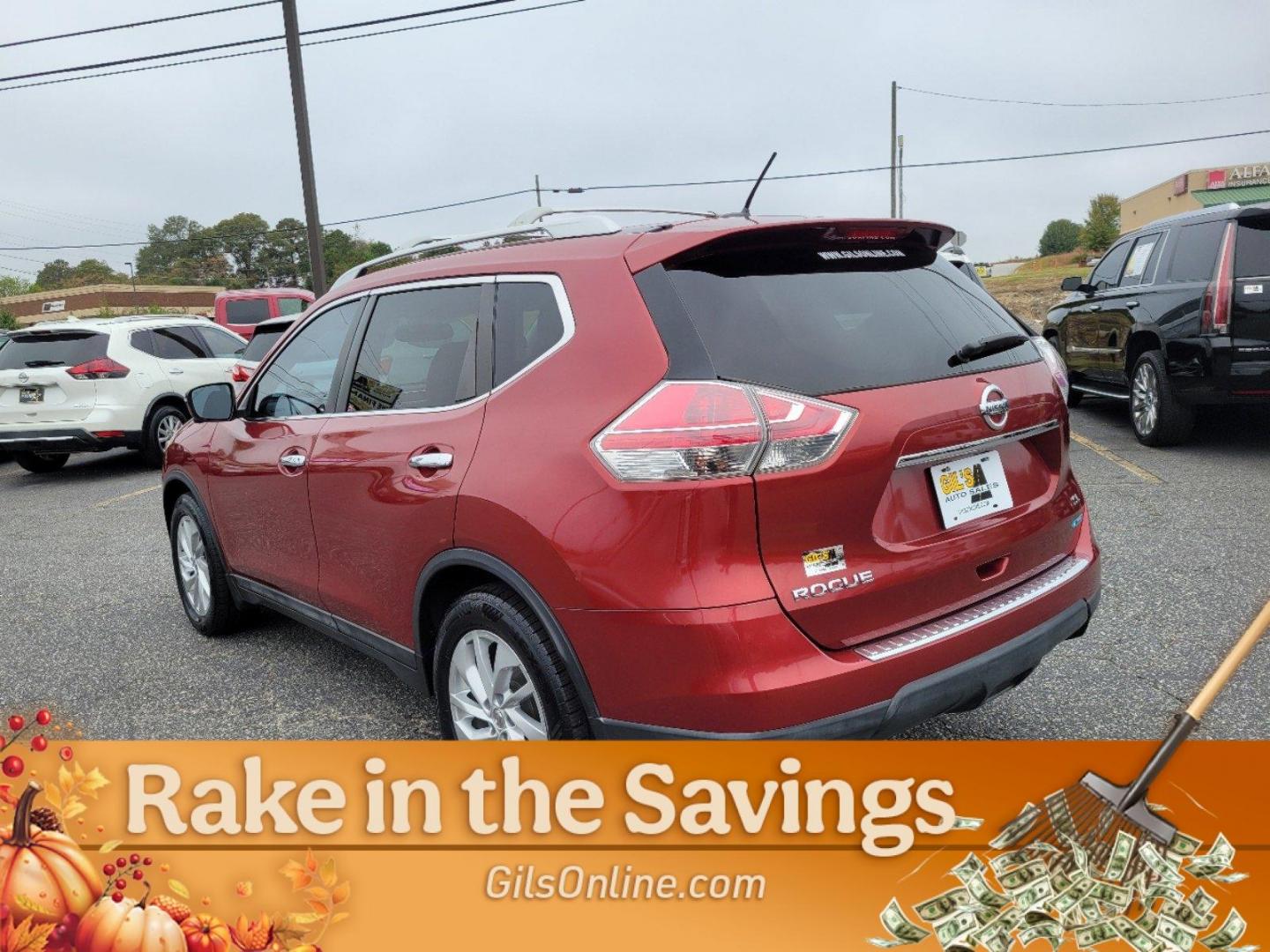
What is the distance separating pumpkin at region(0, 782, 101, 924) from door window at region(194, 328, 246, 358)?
10.2m

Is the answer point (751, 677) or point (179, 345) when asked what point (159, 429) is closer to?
point (179, 345)

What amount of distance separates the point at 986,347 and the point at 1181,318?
6.11 m

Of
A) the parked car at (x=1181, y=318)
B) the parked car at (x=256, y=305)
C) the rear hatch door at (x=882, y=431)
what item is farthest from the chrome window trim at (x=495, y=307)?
the parked car at (x=256, y=305)

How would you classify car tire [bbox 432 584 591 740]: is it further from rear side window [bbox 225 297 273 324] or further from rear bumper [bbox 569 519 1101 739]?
rear side window [bbox 225 297 273 324]

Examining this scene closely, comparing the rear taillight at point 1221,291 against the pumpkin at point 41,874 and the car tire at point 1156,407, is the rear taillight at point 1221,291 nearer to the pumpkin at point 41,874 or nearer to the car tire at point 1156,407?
the car tire at point 1156,407

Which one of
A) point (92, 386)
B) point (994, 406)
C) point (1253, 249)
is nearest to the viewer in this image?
point (994, 406)

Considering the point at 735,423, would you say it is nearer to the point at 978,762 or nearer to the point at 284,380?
the point at 978,762

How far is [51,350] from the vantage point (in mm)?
10070

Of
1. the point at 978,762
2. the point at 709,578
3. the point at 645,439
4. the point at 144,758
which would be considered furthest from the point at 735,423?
the point at 144,758

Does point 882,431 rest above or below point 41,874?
above

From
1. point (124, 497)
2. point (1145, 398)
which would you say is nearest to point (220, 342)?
point (124, 497)

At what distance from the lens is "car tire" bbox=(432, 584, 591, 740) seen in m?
2.36

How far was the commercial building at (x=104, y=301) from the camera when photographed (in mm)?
60219

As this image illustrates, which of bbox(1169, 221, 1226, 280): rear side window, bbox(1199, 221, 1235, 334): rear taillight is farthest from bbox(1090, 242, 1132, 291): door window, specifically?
bbox(1199, 221, 1235, 334): rear taillight
